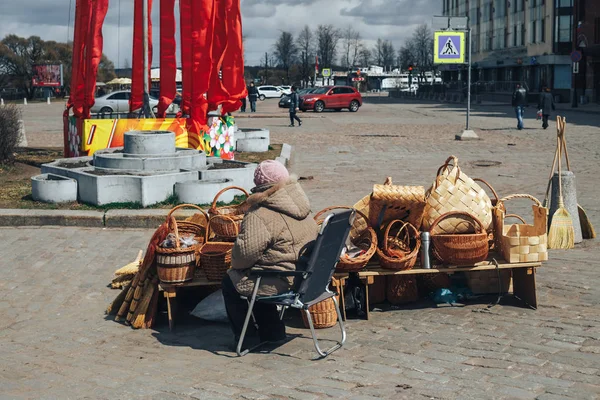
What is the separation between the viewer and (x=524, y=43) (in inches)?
2992

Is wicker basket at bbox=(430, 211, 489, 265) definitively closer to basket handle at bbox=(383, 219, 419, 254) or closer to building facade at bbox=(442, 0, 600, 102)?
basket handle at bbox=(383, 219, 419, 254)

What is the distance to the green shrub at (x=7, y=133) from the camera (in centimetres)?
1638

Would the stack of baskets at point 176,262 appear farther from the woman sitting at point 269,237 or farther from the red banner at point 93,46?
the red banner at point 93,46

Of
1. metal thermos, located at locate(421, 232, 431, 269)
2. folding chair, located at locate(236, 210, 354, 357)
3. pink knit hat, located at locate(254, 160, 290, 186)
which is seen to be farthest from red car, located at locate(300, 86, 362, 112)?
folding chair, located at locate(236, 210, 354, 357)

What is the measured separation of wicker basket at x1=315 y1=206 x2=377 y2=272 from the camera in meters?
6.76

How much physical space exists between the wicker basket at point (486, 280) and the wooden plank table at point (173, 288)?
2245 mm

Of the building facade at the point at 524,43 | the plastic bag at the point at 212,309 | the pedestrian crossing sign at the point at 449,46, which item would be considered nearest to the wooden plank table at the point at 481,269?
the plastic bag at the point at 212,309

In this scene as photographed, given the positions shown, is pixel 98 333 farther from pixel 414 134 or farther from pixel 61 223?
pixel 414 134

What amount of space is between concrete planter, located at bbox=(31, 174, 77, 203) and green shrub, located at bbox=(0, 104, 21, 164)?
15.2ft

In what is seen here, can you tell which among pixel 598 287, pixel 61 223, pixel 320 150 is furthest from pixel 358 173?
pixel 598 287

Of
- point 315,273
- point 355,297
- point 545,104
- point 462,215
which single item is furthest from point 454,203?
point 545,104

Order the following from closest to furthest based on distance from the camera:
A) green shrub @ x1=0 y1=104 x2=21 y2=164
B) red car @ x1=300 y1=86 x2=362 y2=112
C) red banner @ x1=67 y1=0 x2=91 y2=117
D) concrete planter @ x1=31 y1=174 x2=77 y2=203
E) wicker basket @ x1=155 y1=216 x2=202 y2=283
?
wicker basket @ x1=155 y1=216 x2=202 y2=283 < concrete planter @ x1=31 y1=174 x2=77 y2=203 < green shrub @ x1=0 y1=104 x2=21 y2=164 < red banner @ x1=67 y1=0 x2=91 y2=117 < red car @ x1=300 y1=86 x2=362 y2=112

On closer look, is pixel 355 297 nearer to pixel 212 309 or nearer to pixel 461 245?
pixel 461 245

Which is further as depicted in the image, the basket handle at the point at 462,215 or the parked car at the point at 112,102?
the parked car at the point at 112,102
